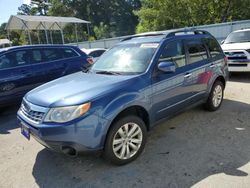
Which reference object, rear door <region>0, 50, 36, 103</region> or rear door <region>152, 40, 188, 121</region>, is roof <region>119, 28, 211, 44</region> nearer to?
rear door <region>152, 40, 188, 121</region>

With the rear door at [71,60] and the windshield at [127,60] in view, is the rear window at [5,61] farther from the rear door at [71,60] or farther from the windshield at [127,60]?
the windshield at [127,60]

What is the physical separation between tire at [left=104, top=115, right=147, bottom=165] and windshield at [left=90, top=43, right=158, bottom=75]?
31.0 inches

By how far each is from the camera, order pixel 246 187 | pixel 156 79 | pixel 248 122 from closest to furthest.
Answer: pixel 246 187, pixel 156 79, pixel 248 122

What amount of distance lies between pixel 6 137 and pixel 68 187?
95.8 inches

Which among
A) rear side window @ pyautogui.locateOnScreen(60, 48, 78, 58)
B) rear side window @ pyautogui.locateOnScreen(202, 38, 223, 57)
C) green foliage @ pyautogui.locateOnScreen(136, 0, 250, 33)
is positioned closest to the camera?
rear side window @ pyautogui.locateOnScreen(202, 38, 223, 57)

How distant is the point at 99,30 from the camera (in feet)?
166

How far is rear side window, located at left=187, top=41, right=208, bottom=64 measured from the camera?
461 centimetres

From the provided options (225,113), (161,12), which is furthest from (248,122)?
(161,12)

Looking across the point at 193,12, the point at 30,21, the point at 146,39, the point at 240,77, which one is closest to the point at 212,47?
the point at 146,39

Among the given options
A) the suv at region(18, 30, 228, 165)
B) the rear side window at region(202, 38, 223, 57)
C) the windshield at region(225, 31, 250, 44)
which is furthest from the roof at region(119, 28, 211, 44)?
the windshield at region(225, 31, 250, 44)

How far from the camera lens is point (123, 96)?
335cm

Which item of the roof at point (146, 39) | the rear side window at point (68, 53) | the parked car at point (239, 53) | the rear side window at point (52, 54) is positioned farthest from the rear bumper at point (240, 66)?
the rear side window at point (52, 54)

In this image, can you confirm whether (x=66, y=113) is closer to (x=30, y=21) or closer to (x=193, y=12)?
(x=30, y=21)

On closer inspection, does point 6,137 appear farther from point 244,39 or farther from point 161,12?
point 161,12
